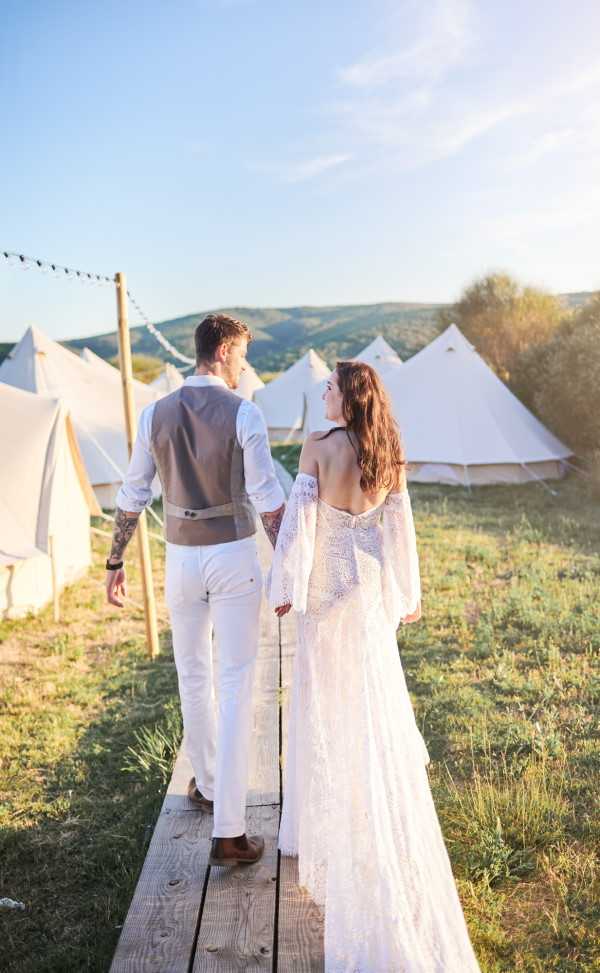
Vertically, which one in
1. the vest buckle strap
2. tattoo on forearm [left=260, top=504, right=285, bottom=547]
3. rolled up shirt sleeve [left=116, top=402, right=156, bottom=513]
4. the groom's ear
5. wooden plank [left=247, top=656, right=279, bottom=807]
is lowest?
wooden plank [left=247, top=656, right=279, bottom=807]

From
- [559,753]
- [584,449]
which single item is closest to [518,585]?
[559,753]

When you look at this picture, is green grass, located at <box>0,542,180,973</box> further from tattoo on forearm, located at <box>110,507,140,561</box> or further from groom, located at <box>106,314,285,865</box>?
tattoo on forearm, located at <box>110,507,140,561</box>

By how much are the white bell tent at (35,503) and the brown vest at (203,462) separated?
4302mm

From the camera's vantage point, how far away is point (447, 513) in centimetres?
1076

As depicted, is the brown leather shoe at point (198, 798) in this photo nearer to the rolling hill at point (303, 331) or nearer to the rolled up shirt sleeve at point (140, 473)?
the rolled up shirt sleeve at point (140, 473)

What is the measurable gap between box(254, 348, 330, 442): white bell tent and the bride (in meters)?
17.3

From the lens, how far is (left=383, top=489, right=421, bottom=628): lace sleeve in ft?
8.66

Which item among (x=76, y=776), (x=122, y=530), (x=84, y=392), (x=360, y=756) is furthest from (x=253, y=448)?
(x=84, y=392)

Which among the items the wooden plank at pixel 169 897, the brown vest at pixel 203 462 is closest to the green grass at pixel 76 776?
the wooden plank at pixel 169 897

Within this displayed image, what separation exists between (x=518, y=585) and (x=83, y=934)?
5077 millimetres

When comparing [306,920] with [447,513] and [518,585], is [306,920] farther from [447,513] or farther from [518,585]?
[447,513]

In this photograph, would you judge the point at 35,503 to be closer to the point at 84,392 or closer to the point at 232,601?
the point at 232,601

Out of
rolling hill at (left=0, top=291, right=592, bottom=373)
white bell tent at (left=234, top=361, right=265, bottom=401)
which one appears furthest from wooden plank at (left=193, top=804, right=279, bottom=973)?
rolling hill at (left=0, top=291, right=592, bottom=373)

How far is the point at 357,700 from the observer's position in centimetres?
248
